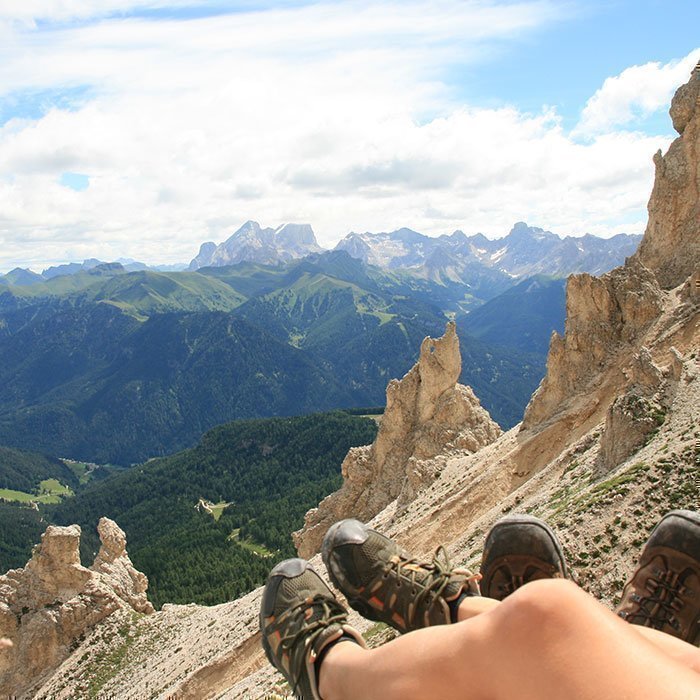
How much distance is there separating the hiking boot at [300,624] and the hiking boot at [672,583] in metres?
4.96

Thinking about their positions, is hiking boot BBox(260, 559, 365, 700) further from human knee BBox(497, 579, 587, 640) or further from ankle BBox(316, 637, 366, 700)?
human knee BBox(497, 579, 587, 640)

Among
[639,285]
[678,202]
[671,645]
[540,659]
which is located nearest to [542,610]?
[540,659]

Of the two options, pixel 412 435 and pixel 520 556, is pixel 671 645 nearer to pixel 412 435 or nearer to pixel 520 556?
pixel 520 556

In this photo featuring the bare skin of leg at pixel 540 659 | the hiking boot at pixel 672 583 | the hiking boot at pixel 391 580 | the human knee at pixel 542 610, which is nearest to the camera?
the bare skin of leg at pixel 540 659

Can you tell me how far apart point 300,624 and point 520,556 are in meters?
4.14

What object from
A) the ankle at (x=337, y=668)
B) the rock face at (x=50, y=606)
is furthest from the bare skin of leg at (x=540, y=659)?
the rock face at (x=50, y=606)

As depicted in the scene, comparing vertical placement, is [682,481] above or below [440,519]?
above

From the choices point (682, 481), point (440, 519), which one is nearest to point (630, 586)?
point (682, 481)

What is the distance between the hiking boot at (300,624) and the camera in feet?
30.8

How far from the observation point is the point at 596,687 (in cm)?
605

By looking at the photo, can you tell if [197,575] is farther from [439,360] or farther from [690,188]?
[690,188]

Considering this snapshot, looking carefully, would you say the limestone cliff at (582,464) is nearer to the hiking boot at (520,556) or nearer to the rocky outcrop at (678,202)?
the rocky outcrop at (678,202)

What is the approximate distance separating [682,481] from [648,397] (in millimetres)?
10500

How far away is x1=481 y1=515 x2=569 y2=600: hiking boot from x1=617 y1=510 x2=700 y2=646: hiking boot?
52.5 inches
